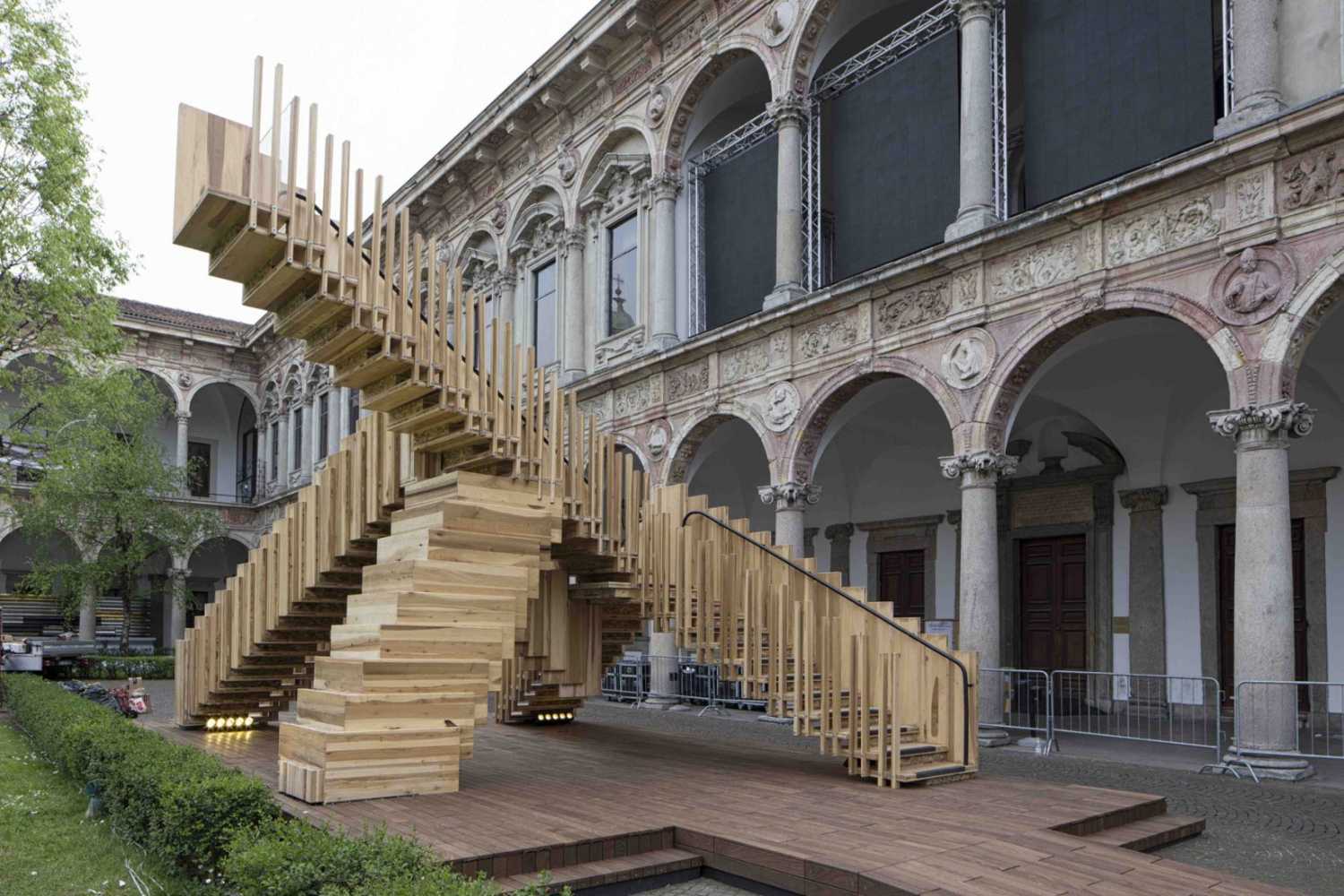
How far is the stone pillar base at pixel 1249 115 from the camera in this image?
1057cm

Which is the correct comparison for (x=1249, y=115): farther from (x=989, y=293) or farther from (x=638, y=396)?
(x=638, y=396)

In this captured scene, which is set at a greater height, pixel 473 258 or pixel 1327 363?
pixel 473 258

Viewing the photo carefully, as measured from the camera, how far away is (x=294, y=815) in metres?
6.67

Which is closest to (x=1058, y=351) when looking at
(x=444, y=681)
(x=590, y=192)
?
(x=444, y=681)

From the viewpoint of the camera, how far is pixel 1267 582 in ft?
33.5

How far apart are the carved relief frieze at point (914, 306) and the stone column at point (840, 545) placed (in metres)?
6.71

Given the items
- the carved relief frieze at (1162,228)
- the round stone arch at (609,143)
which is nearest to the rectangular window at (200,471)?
the round stone arch at (609,143)

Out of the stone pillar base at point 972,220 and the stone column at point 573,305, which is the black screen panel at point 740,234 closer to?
the stone column at point 573,305

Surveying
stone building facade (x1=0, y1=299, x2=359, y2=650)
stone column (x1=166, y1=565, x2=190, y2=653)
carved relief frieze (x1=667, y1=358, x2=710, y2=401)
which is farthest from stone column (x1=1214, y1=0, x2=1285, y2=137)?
stone column (x1=166, y1=565, x2=190, y2=653)

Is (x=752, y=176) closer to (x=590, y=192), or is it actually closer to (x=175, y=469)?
(x=590, y=192)

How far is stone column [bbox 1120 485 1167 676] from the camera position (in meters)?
15.0

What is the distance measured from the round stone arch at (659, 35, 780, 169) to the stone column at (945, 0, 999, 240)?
142 inches

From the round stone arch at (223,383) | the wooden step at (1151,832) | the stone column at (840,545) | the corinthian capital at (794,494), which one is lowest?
the wooden step at (1151,832)

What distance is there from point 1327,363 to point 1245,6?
181 inches
